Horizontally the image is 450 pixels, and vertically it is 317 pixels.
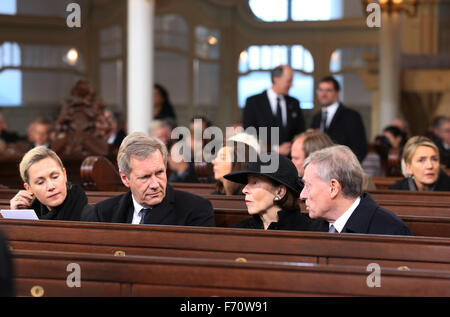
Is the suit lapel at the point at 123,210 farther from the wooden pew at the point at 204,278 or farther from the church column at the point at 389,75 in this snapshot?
the church column at the point at 389,75

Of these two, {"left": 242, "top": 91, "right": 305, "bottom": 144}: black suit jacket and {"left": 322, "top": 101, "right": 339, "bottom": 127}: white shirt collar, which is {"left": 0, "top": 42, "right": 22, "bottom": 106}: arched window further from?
{"left": 322, "top": 101, "right": 339, "bottom": 127}: white shirt collar

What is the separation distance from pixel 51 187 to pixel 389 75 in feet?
33.4

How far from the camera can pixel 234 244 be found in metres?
2.90

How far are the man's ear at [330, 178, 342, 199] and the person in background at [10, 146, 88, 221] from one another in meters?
1.46

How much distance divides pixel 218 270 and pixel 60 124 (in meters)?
5.49

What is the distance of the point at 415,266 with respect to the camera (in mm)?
2746

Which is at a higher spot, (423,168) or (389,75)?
(389,75)

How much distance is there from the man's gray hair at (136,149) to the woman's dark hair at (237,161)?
769 millimetres

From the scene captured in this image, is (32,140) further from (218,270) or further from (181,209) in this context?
(218,270)

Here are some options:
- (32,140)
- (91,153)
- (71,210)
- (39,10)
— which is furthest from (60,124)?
(39,10)

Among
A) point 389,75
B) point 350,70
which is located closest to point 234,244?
point 389,75

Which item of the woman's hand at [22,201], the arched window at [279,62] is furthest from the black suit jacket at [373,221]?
the arched window at [279,62]

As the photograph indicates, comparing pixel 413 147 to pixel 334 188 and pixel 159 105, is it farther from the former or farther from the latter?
pixel 159 105
